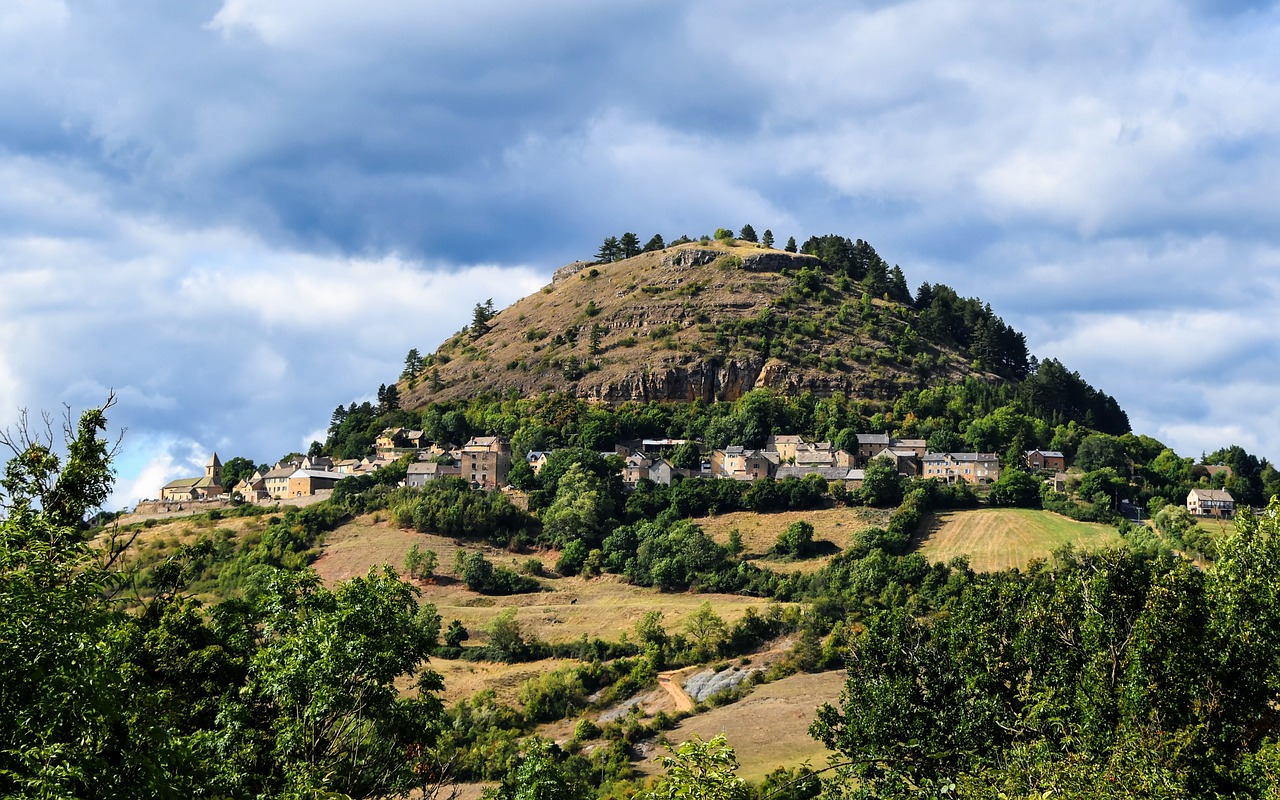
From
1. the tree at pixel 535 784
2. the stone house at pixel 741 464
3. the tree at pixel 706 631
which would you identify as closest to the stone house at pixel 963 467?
the stone house at pixel 741 464

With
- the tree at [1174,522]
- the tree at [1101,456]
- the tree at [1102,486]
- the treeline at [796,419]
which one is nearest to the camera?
the tree at [1174,522]

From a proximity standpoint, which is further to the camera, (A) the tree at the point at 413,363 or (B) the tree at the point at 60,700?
(A) the tree at the point at 413,363

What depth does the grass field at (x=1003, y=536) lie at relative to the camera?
3364 inches

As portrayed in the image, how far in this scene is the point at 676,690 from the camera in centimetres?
6406

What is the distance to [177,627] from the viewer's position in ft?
81.8

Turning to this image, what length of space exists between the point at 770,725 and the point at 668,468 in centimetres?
5324

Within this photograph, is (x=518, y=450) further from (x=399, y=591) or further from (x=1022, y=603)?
(x=399, y=591)

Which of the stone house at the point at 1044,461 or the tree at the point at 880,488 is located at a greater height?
A: the stone house at the point at 1044,461

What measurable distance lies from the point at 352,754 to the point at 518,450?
94.6 metres

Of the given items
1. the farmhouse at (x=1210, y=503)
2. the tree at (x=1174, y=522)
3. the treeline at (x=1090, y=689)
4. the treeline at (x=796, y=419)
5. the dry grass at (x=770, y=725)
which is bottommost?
the dry grass at (x=770, y=725)

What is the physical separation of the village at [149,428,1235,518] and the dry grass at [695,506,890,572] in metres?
5.49

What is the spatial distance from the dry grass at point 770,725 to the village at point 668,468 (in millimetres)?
41321

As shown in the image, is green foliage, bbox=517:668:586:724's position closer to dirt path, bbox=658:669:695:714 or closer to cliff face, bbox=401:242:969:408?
dirt path, bbox=658:669:695:714

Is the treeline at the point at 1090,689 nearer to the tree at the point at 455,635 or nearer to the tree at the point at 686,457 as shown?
the tree at the point at 455,635
